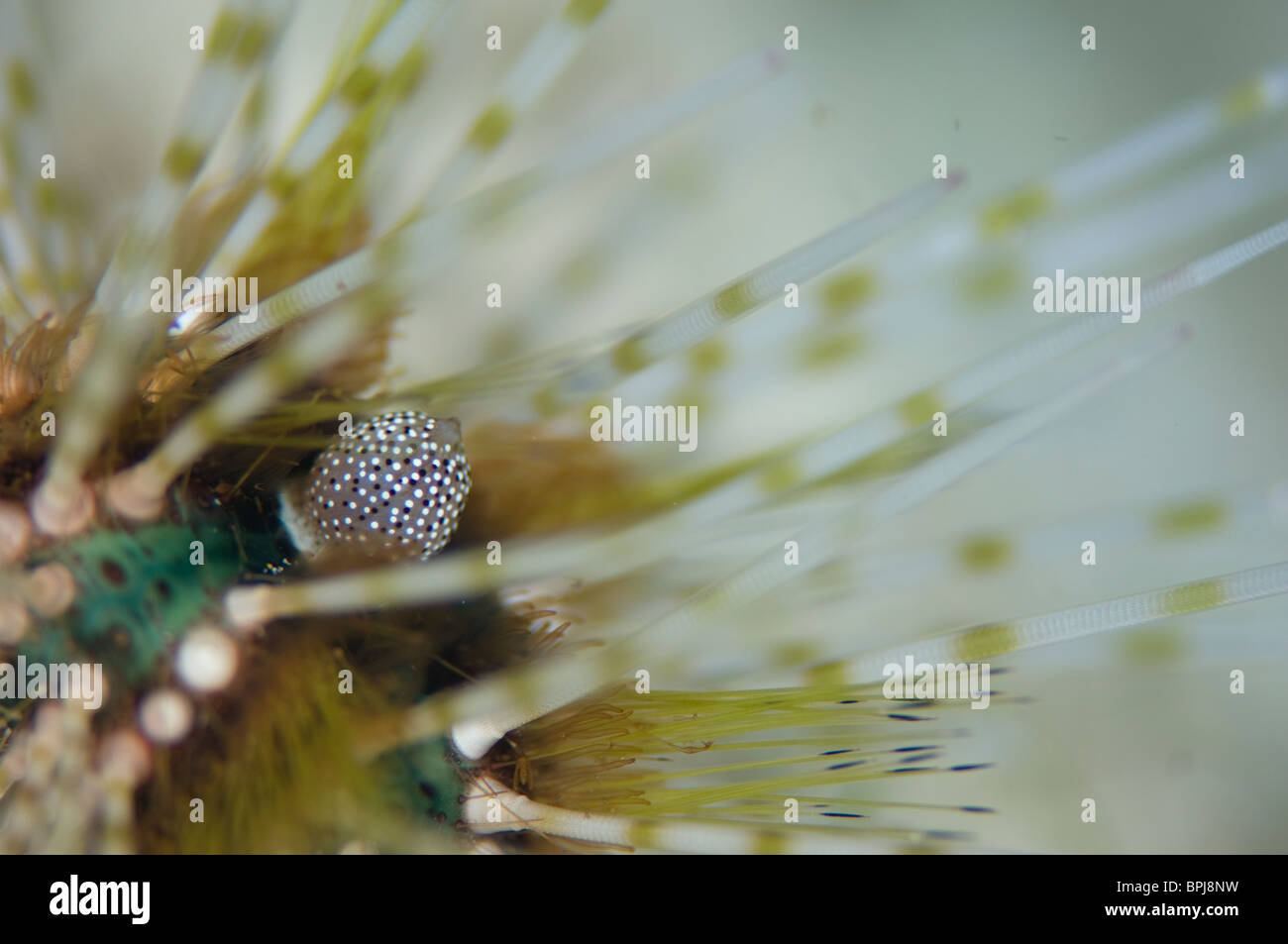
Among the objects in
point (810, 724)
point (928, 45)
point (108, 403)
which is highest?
point (928, 45)

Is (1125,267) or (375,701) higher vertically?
(1125,267)

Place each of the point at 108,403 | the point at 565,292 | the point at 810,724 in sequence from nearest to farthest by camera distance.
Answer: the point at 108,403
the point at 810,724
the point at 565,292

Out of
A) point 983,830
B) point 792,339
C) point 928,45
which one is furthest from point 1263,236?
point 983,830

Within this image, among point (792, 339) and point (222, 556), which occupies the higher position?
point (792, 339)

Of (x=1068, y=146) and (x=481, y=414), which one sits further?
(x=1068, y=146)

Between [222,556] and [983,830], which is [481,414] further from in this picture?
[983,830]

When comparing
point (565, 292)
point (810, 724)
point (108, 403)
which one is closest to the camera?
point (108, 403)
